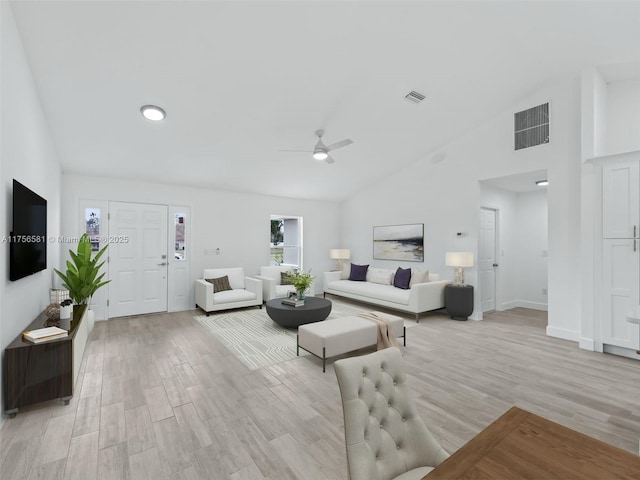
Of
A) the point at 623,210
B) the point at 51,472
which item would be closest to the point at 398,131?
the point at 623,210

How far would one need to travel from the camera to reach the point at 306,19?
2.85 meters

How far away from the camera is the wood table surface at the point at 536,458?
0.93m

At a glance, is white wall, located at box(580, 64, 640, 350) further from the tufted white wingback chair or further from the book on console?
the book on console

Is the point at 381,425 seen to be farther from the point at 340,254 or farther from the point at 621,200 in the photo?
the point at 340,254

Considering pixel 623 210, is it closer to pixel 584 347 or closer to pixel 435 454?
pixel 584 347

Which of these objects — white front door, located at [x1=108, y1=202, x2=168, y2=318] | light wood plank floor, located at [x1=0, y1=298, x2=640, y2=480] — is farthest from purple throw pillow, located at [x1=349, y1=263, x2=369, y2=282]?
white front door, located at [x1=108, y1=202, x2=168, y2=318]

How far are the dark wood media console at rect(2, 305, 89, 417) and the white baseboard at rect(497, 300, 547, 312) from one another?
687 cm

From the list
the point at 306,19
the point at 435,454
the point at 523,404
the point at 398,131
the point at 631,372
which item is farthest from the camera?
the point at 398,131

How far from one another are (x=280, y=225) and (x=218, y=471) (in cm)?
763

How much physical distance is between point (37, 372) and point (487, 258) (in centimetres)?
669

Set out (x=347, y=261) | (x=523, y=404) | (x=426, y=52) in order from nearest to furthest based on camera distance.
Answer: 1. (x=523, y=404)
2. (x=426, y=52)
3. (x=347, y=261)

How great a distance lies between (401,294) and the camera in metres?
5.57

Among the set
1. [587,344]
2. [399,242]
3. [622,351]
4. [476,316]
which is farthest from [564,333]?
[399,242]

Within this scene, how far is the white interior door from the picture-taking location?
5801 millimetres
